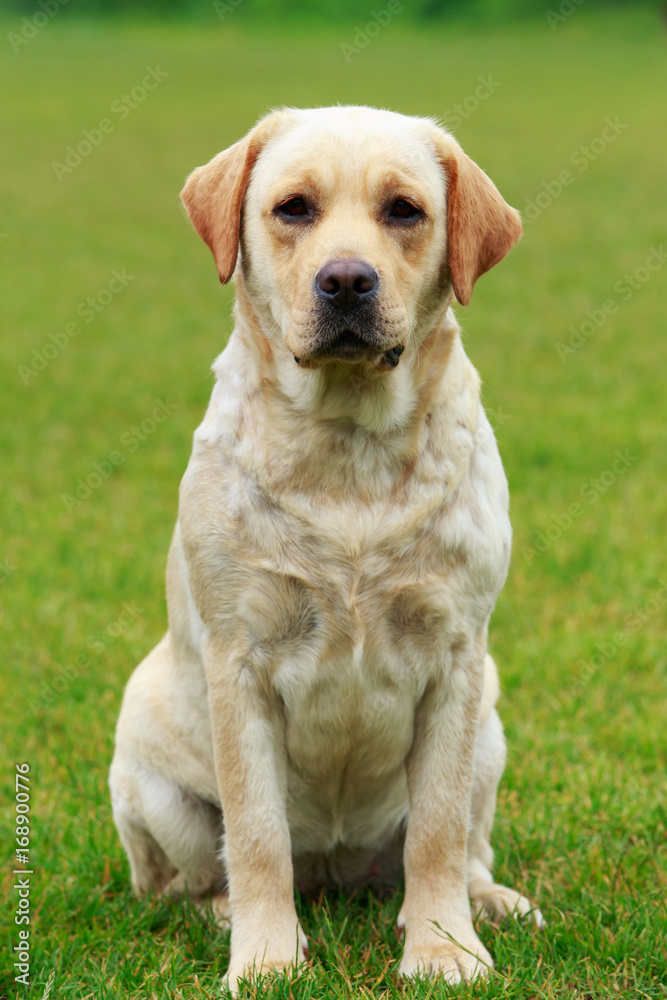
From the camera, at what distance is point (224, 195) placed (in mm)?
2969

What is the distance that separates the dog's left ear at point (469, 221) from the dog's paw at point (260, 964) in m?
1.63

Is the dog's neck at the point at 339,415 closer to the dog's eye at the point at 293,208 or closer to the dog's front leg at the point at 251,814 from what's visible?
the dog's eye at the point at 293,208

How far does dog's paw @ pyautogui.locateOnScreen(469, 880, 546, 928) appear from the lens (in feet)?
10.3

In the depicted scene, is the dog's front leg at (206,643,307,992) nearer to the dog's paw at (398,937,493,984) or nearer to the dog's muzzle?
the dog's paw at (398,937,493,984)

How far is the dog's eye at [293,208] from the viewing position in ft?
9.39

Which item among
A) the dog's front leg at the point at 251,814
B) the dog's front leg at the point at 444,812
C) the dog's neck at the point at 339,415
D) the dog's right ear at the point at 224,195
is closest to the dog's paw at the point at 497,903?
the dog's front leg at the point at 444,812

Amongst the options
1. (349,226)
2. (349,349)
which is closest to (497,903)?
(349,349)

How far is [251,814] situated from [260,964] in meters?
0.35

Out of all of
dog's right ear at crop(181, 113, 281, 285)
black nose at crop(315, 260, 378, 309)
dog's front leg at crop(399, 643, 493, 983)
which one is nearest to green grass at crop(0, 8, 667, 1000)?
dog's front leg at crop(399, 643, 493, 983)

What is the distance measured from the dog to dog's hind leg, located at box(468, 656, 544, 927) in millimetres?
111

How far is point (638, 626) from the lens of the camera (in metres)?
5.12

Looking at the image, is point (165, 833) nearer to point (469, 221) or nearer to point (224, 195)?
point (224, 195)

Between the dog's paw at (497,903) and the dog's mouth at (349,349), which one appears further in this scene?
the dog's paw at (497,903)

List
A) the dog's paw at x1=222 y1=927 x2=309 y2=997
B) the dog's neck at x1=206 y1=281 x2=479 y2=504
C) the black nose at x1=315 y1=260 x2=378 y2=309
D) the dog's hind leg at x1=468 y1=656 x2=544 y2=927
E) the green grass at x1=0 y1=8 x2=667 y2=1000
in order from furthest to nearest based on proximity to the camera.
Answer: the dog's hind leg at x1=468 y1=656 x2=544 y2=927 → the green grass at x1=0 y1=8 x2=667 y2=1000 → the dog's neck at x1=206 y1=281 x2=479 y2=504 → the dog's paw at x1=222 y1=927 x2=309 y2=997 → the black nose at x1=315 y1=260 x2=378 y2=309
